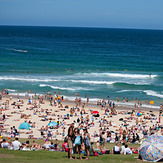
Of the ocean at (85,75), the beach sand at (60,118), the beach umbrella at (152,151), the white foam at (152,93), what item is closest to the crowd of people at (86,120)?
the beach sand at (60,118)

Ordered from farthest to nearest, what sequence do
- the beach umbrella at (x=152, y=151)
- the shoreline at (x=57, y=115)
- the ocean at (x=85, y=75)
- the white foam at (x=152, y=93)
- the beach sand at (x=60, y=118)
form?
the ocean at (x=85, y=75) → the white foam at (x=152, y=93) → the shoreline at (x=57, y=115) → the beach sand at (x=60, y=118) → the beach umbrella at (x=152, y=151)

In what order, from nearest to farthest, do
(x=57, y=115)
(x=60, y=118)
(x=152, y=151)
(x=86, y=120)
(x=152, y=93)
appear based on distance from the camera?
(x=152, y=151)
(x=86, y=120)
(x=60, y=118)
(x=57, y=115)
(x=152, y=93)

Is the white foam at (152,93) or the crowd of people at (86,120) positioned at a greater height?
the white foam at (152,93)

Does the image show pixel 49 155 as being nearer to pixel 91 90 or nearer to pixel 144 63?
pixel 91 90

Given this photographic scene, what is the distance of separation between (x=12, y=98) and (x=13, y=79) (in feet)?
34.5

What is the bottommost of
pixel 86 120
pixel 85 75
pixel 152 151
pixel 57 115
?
pixel 152 151

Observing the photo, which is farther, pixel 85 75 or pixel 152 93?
pixel 85 75

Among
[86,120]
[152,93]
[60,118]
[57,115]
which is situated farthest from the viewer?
[152,93]

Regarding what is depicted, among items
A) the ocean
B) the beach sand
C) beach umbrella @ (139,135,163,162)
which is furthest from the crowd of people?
the ocean

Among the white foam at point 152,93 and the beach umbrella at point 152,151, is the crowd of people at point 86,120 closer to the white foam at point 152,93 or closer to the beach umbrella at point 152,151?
the beach umbrella at point 152,151

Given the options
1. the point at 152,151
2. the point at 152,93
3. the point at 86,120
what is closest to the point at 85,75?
the point at 152,93

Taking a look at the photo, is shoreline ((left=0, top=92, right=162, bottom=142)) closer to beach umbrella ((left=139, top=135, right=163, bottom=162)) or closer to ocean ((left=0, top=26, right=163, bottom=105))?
ocean ((left=0, top=26, right=163, bottom=105))

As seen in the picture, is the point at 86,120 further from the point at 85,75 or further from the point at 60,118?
the point at 85,75

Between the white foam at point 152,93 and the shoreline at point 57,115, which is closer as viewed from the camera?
the shoreline at point 57,115
